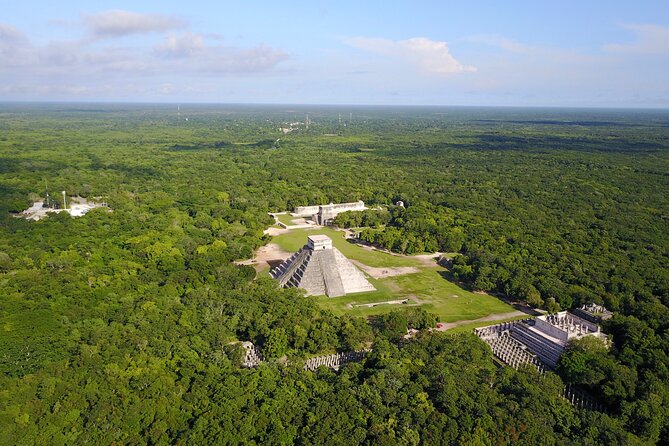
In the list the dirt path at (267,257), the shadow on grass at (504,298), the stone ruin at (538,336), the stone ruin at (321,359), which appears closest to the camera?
the stone ruin at (321,359)

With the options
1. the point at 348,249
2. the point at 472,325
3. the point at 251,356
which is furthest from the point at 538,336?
the point at 348,249

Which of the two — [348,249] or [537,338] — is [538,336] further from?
[348,249]

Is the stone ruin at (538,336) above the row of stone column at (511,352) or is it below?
above

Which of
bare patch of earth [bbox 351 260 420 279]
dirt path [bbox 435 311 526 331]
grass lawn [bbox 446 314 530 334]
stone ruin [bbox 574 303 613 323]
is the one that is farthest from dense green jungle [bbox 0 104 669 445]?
bare patch of earth [bbox 351 260 420 279]

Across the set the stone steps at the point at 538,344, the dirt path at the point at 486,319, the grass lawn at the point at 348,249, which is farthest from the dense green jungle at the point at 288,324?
the grass lawn at the point at 348,249

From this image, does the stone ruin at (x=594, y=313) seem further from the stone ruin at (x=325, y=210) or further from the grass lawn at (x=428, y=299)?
the stone ruin at (x=325, y=210)

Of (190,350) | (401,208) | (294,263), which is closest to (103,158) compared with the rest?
(401,208)
